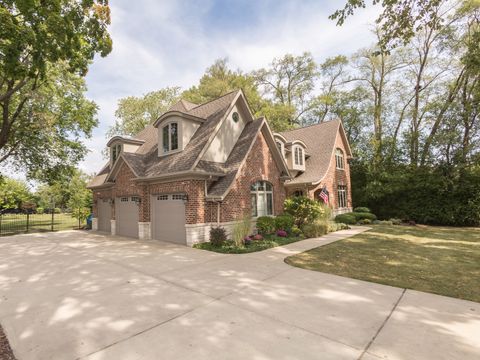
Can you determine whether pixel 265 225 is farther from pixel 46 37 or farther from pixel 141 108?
pixel 141 108

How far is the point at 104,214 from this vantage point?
17641 mm

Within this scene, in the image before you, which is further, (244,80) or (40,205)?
(40,205)

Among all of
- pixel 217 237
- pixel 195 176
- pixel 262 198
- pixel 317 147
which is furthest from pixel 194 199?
pixel 317 147

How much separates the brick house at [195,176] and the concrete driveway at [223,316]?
4.29m

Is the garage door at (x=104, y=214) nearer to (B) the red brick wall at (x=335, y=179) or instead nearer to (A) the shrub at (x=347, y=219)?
(B) the red brick wall at (x=335, y=179)

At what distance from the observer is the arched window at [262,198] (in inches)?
532

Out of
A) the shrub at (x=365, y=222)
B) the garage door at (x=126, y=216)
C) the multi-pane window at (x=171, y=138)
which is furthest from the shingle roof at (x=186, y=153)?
the shrub at (x=365, y=222)

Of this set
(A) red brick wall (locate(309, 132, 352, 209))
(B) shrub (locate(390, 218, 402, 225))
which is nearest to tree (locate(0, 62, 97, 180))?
(A) red brick wall (locate(309, 132, 352, 209))

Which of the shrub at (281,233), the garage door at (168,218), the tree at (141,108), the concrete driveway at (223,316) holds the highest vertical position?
the tree at (141,108)

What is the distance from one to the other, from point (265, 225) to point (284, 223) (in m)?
1.27

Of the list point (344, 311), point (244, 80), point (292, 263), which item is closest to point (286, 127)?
point (244, 80)

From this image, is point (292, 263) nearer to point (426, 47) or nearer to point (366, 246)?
point (366, 246)

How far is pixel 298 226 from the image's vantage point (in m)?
15.1

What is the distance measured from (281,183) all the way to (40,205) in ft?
185
